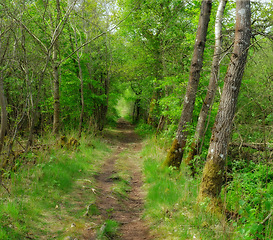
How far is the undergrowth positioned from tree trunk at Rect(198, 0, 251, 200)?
0.97ft

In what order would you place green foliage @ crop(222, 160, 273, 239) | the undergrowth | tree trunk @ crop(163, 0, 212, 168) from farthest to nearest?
tree trunk @ crop(163, 0, 212, 168) < the undergrowth < green foliage @ crop(222, 160, 273, 239)

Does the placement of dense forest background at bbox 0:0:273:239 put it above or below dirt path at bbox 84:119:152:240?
above

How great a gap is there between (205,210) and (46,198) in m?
3.59

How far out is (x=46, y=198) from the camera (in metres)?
5.34

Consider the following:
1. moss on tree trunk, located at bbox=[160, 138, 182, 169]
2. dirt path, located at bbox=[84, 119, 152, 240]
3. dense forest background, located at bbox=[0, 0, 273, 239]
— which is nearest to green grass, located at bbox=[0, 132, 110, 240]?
dirt path, located at bbox=[84, 119, 152, 240]

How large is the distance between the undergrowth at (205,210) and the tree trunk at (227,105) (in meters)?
0.30

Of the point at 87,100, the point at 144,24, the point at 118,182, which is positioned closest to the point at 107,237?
the point at 118,182

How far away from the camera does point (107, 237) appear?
4305 mm

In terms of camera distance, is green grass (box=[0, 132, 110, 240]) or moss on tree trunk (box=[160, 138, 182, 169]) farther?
moss on tree trunk (box=[160, 138, 182, 169])

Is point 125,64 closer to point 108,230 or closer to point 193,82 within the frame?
point 193,82

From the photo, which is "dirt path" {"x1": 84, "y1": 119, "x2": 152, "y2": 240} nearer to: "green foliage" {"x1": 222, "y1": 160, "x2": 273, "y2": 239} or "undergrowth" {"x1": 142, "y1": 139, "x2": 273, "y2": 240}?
"undergrowth" {"x1": 142, "y1": 139, "x2": 273, "y2": 240}

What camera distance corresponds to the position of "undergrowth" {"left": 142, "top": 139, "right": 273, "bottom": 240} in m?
3.14

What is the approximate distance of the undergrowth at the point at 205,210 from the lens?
10.3ft

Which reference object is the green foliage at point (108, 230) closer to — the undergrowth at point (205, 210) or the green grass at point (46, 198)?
the green grass at point (46, 198)
